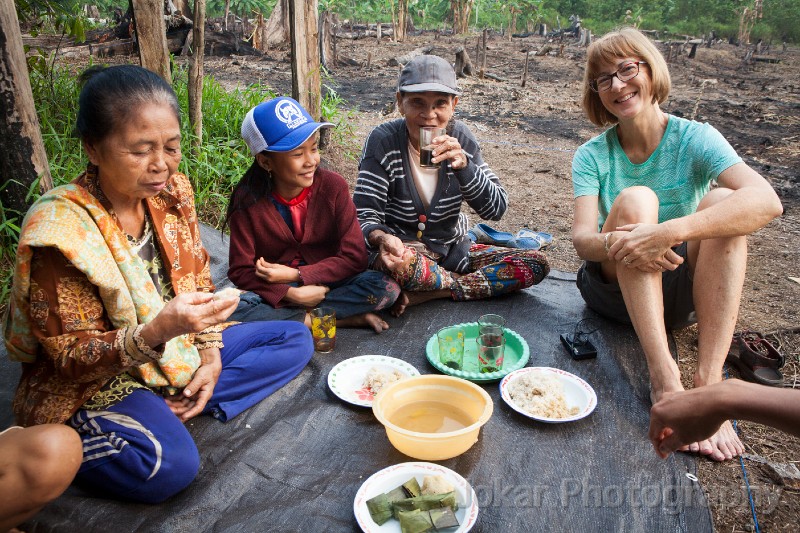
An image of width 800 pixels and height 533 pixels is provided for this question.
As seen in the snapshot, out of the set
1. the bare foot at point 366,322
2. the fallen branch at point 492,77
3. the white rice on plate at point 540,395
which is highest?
the fallen branch at point 492,77

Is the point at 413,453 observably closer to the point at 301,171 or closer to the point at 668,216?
the point at 301,171

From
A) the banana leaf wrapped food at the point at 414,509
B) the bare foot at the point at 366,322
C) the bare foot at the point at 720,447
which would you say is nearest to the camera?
the banana leaf wrapped food at the point at 414,509

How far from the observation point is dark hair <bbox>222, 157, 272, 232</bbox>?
2826 mm

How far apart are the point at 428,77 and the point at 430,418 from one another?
5.38 feet

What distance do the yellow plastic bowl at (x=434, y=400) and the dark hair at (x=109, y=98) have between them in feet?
4.27

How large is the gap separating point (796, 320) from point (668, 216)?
1344 millimetres

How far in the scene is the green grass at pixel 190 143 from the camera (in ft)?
13.9

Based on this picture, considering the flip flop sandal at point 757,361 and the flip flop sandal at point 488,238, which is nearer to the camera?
the flip flop sandal at point 757,361

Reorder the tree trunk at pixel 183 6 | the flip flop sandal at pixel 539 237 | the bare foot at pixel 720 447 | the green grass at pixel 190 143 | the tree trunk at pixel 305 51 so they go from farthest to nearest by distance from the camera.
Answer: the tree trunk at pixel 183 6
the tree trunk at pixel 305 51
the flip flop sandal at pixel 539 237
the green grass at pixel 190 143
the bare foot at pixel 720 447

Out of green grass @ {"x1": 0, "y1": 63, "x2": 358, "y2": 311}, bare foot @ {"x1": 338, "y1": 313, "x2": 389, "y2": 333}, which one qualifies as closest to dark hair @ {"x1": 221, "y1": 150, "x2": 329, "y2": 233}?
bare foot @ {"x1": 338, "y1": 313, "x2": 389, "y2": 333}

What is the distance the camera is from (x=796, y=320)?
3.43 meters

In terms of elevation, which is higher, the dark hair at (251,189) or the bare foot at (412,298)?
the dark hair at (251,189)

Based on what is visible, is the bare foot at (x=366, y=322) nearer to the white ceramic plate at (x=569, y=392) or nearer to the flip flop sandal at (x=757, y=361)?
the white ceramic plate at (x=569, y=392)

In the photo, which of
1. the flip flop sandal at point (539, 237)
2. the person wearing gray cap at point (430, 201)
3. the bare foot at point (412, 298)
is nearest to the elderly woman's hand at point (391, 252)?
the person wearing gray cap at point (430, 201)
